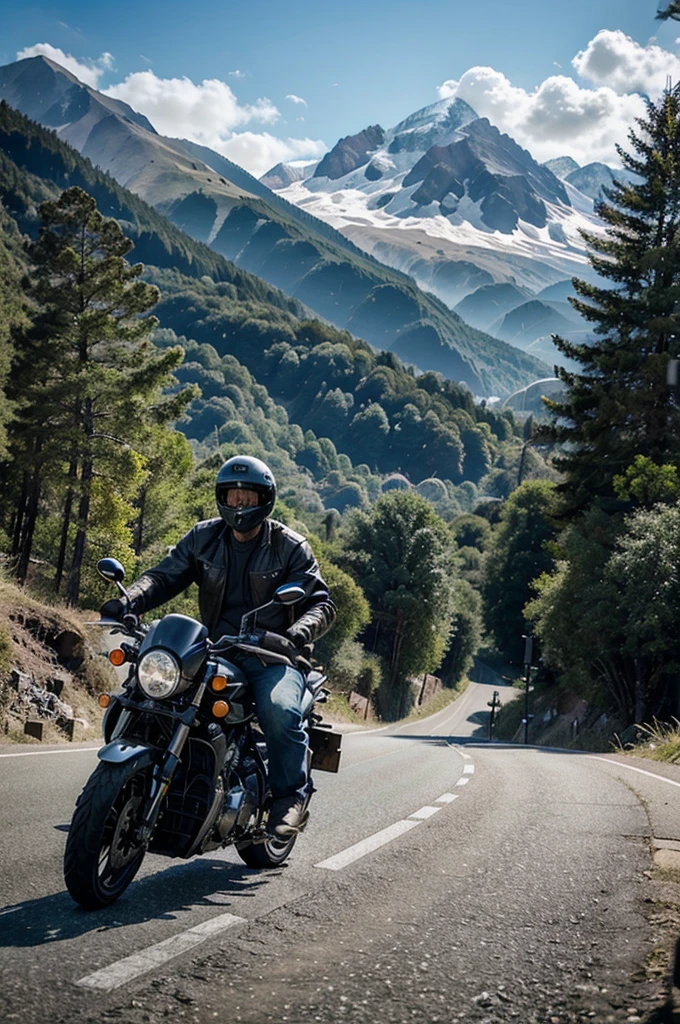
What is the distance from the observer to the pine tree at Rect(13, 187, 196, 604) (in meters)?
34.9

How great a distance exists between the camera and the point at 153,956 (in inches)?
144

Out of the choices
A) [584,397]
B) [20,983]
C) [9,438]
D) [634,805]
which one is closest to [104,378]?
[9,438]

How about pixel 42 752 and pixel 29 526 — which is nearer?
pixel 42 752

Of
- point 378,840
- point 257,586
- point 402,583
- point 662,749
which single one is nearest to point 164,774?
point 257,586

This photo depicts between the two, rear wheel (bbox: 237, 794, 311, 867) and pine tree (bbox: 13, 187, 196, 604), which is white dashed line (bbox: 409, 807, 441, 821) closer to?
rear wheel (bbox: 237, 794, 311, 867)

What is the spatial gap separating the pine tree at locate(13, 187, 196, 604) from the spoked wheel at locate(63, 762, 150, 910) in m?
31.0

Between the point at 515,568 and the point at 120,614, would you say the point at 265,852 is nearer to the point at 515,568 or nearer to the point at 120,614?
the point at 120,614

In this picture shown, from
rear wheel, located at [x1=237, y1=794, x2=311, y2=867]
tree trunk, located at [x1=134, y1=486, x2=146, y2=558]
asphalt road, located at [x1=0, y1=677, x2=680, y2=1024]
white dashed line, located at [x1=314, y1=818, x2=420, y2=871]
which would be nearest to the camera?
asphalt road, located at [x1=0, y1=677, x2=680, y2=1024]

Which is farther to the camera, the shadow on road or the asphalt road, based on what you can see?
the shadow on road

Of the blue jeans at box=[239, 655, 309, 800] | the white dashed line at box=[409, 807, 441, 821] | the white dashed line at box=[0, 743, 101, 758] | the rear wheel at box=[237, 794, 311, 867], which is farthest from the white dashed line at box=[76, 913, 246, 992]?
the white dashed line at box=[0, 743, 101, 758]

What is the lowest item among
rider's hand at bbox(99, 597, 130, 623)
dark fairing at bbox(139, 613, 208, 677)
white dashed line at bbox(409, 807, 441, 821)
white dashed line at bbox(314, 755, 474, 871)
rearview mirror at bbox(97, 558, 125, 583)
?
white dashed line at bbox(409, 807, 441, 821)

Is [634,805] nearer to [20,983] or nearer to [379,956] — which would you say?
[379,956]

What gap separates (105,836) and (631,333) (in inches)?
1381

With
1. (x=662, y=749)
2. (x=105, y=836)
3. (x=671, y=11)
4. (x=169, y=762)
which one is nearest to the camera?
(x=105, y=836)
